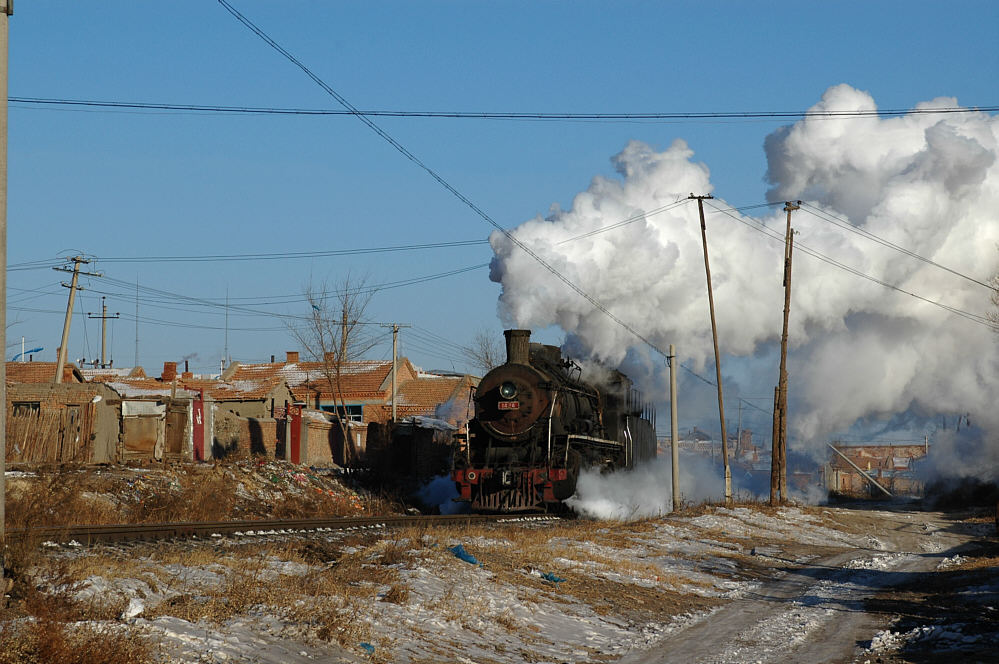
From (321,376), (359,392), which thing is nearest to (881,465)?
(359,392)

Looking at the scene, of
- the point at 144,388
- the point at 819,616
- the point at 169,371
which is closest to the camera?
the point at 819,616

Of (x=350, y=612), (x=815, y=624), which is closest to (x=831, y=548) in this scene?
(x=815, y=624)

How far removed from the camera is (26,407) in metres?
31.2

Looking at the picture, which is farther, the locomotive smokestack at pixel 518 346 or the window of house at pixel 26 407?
the window of house at pixel 26 407

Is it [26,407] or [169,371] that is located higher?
[169,371]

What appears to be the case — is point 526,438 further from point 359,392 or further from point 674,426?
point 359,392

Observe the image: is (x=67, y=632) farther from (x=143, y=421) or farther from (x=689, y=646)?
(x=143, y=421)

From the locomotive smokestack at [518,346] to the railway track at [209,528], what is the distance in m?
5.42

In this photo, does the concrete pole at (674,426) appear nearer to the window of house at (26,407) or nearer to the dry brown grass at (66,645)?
the window of house at (26,407)

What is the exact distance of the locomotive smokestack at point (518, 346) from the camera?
28578mm

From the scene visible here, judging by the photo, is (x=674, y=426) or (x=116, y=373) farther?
(x=116, y=373)

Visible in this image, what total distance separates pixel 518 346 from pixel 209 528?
12737 mm

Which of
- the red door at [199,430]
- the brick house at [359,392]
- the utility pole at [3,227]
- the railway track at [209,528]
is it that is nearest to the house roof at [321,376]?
the brick house at [359,392]

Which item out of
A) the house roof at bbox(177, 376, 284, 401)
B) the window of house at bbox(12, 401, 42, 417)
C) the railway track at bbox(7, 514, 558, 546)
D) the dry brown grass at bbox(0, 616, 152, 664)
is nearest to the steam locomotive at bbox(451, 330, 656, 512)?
the railway track at bbox(7, 514, 558, 546)
